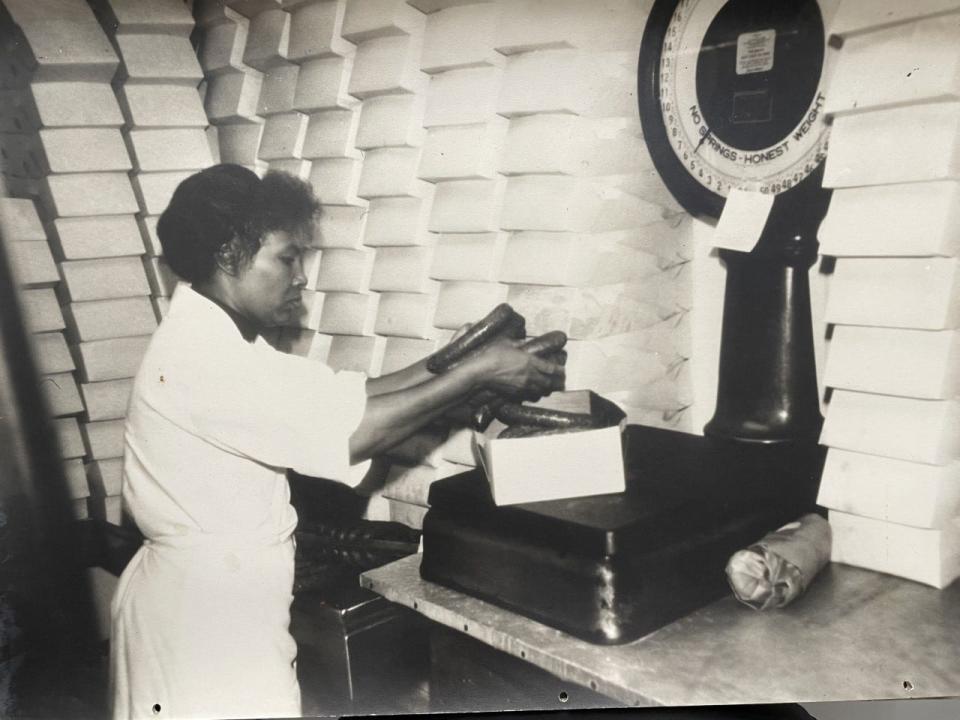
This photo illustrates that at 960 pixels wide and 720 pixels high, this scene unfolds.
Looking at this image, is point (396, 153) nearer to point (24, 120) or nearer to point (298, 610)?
point (24, 120)

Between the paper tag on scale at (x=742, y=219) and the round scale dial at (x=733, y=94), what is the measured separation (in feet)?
0.06

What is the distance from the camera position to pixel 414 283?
64.2 inches

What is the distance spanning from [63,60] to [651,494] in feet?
4.34

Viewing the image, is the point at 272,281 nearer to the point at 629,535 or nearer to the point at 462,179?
the point at 462,179

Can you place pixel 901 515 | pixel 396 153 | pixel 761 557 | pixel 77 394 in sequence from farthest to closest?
pixel 396 153 → pixel 77 394 → pixel 901 515 → pixel 761 557

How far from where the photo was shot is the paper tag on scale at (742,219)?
1444 mm

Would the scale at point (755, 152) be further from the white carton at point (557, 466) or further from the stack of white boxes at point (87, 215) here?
the stack of white boxes at point (87, 215)

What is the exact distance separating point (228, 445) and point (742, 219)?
1.04 meters

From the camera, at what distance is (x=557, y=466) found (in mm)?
1271

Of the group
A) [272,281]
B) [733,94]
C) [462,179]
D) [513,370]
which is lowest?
[513,370]

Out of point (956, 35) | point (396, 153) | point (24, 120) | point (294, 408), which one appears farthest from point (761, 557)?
point (24, 120)

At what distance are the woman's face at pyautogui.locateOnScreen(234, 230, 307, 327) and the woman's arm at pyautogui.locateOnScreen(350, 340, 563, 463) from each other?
27 cm

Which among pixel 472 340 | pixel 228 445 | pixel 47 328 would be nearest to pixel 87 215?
pixel 47 328

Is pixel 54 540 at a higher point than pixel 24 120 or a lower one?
lower
